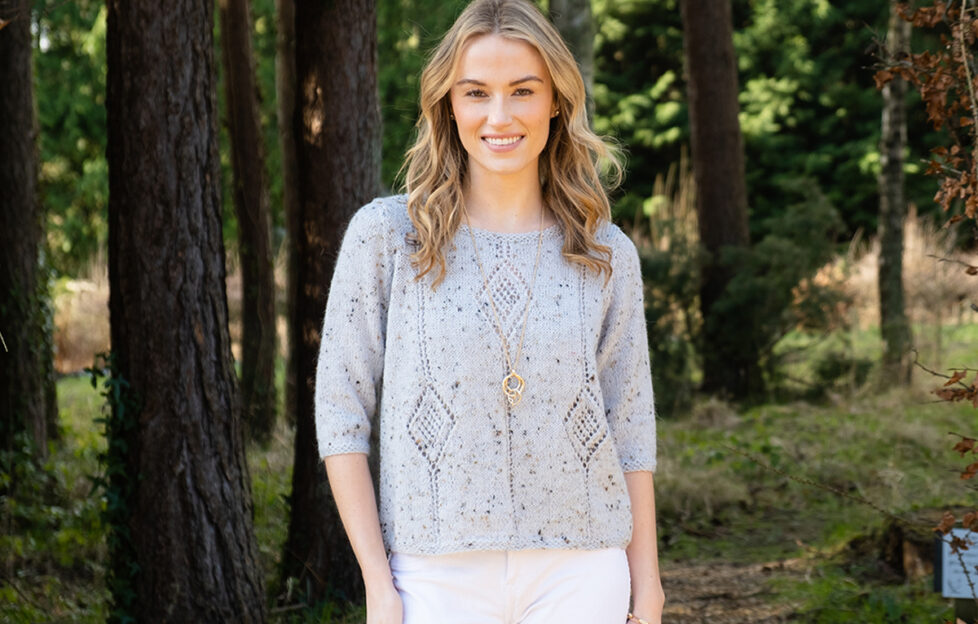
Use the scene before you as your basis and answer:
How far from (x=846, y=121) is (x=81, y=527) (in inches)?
653

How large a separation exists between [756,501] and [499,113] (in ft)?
16.3

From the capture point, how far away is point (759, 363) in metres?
9.43

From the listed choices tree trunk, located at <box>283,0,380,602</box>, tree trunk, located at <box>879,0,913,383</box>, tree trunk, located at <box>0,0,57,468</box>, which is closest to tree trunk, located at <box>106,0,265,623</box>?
tree trunk, located at <box>283,0,380,602</box>

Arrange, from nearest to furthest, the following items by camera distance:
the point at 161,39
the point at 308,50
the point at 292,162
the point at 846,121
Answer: the point at 161,39 → the point at 308,50 → the point at 292,162 → the point at 846,121

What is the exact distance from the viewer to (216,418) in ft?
12.5

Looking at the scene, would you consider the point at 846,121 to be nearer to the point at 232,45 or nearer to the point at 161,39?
the point at 232,45

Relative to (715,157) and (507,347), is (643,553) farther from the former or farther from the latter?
(715,157)

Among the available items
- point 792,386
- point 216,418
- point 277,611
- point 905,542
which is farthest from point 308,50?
point 792,386

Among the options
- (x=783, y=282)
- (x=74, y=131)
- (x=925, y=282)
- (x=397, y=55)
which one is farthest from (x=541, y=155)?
(x=74, y=131)

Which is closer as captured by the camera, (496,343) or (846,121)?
(496,343)

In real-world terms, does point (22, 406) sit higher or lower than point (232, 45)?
lower

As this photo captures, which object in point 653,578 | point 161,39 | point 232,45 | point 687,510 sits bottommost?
point 687,510

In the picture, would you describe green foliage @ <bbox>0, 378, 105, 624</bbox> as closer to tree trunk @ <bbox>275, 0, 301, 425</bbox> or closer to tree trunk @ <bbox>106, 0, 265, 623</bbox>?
tree trunk @ <bbox>106, 0, 265, 623</bbox>

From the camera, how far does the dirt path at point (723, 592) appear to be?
193 inches
